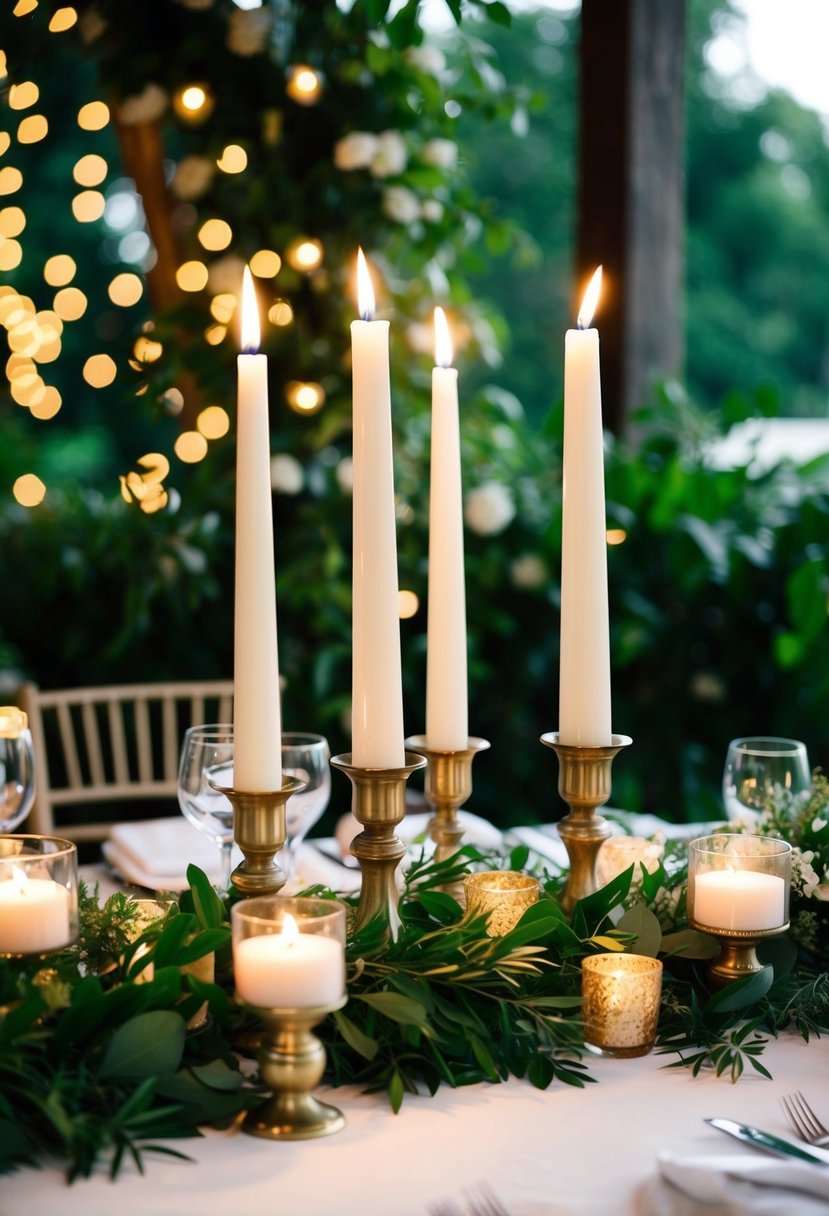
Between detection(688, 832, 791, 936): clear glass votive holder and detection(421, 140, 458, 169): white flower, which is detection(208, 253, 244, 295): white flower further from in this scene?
detection(688, 832, 791, 936): clear glass votive holder

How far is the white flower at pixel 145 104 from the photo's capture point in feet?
8.76

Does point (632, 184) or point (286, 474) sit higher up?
point (632, 184)

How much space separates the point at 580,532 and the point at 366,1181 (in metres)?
0.50

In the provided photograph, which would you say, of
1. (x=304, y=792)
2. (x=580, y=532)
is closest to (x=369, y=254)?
(x=304, y=792)

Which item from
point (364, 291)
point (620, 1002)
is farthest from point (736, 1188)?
point (364, 291)

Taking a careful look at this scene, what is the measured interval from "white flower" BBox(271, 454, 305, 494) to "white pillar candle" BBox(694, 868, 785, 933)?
1.85 meters

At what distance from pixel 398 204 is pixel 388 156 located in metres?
0.11

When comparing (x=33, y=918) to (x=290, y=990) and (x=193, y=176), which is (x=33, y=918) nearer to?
(x=290, y=990)

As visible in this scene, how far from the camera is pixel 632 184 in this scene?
2.85 meters

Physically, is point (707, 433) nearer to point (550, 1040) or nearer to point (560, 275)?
point (550, 1040)

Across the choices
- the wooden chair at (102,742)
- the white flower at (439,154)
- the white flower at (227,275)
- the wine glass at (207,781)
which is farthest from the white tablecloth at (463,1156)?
the white flower at (439,154)

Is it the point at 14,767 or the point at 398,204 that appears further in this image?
the point at 398,204

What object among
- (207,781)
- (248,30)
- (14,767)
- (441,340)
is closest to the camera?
(441,340)

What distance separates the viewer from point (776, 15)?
18.7 ft
